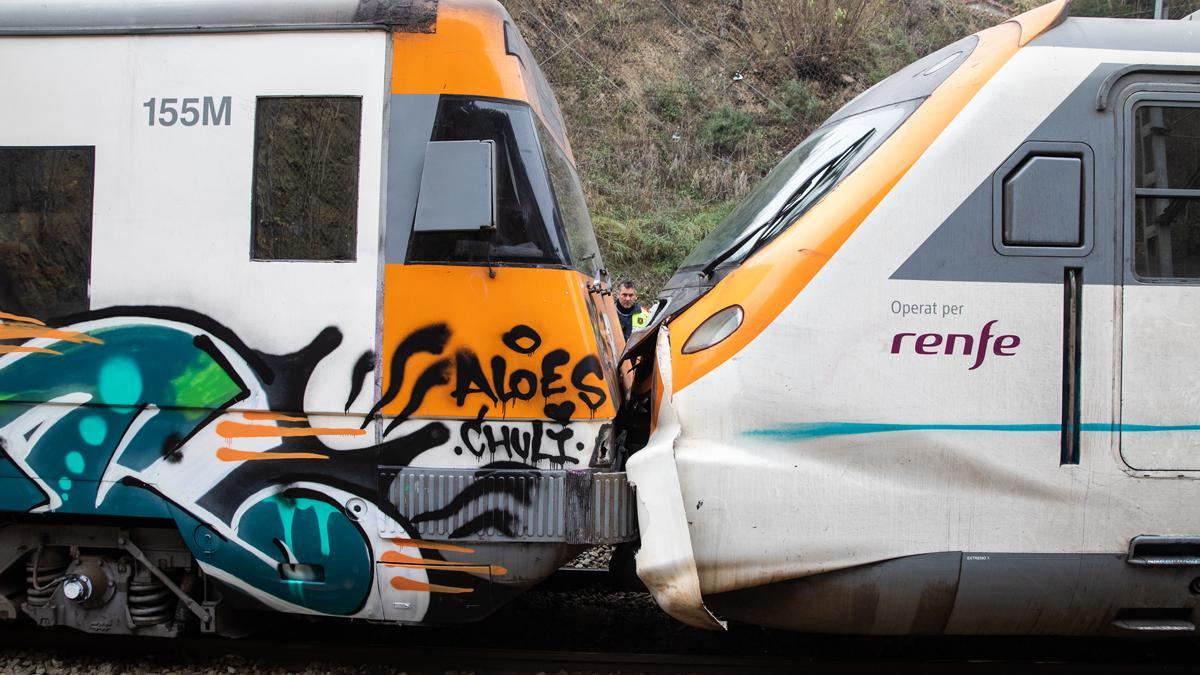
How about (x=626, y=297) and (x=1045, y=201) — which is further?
(x=626, y=297)

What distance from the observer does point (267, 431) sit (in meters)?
3.80

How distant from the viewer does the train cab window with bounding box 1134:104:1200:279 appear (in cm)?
362

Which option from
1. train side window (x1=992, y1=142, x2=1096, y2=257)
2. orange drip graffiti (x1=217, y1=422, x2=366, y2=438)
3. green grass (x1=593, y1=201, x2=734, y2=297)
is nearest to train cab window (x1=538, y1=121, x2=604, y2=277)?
orange drip graffiti (x1=217, y1=422, x2=366, y2=438)

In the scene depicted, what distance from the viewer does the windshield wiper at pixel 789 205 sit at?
12.7ft

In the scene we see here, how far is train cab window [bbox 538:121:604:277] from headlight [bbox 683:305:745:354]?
70cm

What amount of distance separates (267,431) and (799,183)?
2758 millimetres

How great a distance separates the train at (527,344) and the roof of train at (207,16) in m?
0.02

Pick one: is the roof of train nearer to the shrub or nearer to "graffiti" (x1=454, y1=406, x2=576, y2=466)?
"graffiti" (x1=454, y1=406, x2=576, y2=466)

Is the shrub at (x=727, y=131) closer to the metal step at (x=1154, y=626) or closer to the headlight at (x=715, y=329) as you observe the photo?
the headlight at (x=715, y=329)

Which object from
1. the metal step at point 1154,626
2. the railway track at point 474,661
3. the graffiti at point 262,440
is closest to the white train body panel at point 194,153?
the graffiti at point 262,440

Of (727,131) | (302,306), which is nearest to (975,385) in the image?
(302,306)

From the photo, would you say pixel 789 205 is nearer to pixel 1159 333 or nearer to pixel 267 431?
pixel 1159 333

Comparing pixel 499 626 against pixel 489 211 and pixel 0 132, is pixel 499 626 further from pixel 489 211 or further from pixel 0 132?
Answer: pixel 0 132

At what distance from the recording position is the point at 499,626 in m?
5.00
